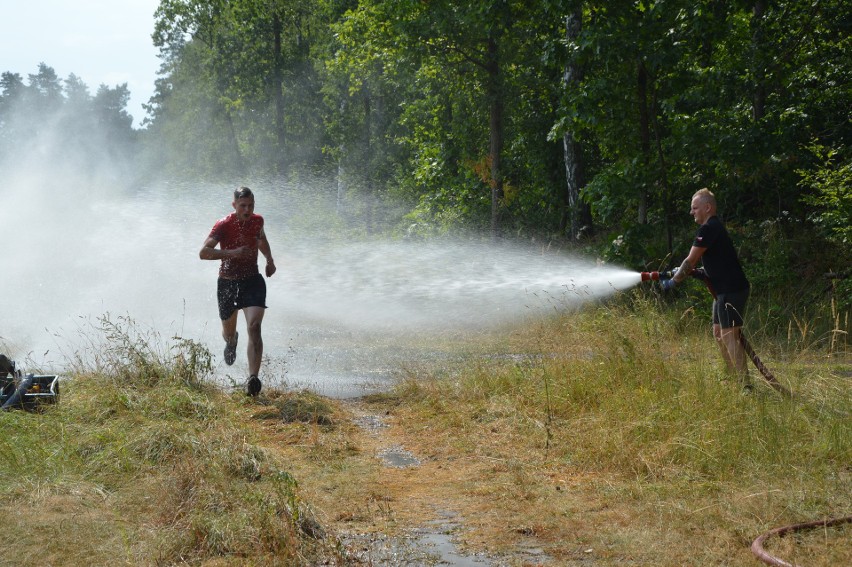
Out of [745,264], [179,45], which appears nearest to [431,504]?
[745,264]

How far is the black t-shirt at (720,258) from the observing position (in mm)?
8148

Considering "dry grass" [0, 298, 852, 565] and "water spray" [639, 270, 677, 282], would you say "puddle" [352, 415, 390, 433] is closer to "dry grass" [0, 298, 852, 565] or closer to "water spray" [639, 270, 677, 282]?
"dry grass" [0, 298, 852, 565]

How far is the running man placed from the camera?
9.24 m

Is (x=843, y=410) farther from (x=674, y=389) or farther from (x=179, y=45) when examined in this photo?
(x=179, y=45)

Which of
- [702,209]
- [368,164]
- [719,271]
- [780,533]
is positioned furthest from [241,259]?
[368,164]

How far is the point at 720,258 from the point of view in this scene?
8.20 metres

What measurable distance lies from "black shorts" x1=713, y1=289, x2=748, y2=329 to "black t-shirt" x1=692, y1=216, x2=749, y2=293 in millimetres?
46

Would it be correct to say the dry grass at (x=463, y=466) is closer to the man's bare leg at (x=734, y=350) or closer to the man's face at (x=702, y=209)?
the man's bare leg at (x=734, y=350)

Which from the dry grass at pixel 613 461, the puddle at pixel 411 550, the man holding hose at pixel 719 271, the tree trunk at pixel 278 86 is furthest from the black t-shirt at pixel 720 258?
the tree trunk at pixel 278 86

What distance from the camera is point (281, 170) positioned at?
50.0 m

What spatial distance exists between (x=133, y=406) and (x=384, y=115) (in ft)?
117

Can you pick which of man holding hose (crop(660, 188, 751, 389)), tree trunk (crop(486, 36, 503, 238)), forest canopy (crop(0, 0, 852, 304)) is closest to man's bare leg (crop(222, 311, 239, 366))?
man holding hose (crop(660, 188, 751, 389))

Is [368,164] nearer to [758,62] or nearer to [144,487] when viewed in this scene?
[758,62]

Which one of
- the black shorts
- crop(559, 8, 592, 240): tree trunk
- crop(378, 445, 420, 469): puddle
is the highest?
crop(559, 8, 592, 240): tree trunk
